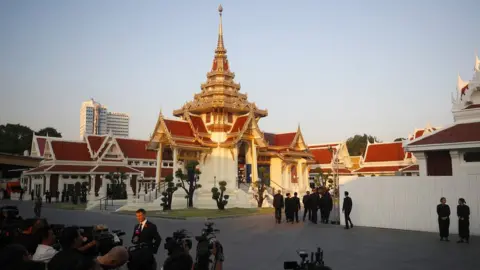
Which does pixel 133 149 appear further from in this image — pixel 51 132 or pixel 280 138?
pixel 51 132

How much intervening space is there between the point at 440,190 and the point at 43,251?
1336cm

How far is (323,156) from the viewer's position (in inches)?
2211

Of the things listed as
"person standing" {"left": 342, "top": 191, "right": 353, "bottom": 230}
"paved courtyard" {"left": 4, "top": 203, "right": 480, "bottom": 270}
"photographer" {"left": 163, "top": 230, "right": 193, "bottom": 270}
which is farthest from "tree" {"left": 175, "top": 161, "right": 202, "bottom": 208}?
"photographer" {"left": 163, "top": 230, "right": 193, "bottom": 270}

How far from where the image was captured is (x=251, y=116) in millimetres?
32656

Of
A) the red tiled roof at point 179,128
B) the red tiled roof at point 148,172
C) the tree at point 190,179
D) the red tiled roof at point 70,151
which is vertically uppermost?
the red tiled roof at point 179,128

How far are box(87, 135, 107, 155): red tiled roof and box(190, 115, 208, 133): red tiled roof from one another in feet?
47.7

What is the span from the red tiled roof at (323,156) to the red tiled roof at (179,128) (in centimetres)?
2727

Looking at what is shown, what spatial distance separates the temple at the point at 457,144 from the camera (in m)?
15.7

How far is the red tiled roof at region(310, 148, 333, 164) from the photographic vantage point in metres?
55.0

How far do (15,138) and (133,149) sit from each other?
32091mm

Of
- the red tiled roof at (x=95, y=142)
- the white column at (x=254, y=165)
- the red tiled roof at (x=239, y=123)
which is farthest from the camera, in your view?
the red tiled roof at (x=95, y=142)

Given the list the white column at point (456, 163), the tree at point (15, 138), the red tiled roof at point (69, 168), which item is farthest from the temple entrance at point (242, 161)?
the tree at point (15, 138)

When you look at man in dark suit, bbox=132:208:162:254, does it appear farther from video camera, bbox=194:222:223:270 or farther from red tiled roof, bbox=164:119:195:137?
red tiled roof, bbox=164:119:195:137

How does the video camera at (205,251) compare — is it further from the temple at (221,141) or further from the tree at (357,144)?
the tree at (357,144)
